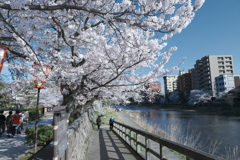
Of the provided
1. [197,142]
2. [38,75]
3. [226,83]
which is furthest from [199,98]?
[38,75]

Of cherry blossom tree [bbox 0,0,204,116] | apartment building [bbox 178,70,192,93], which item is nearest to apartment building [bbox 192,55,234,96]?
apartment building [bbox 178,70,192,93]

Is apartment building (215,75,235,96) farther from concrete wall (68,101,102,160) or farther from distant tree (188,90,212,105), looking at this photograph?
concrete wall (68,101,102,160)

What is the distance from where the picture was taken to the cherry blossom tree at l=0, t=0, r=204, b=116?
3.55 meters

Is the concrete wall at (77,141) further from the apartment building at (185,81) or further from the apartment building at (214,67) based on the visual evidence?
the apartment building at (185,81)

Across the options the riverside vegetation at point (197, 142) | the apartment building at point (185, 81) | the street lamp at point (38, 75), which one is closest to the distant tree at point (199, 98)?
the apartment building at point (185, 81)

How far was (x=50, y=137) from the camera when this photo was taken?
7.43 meters

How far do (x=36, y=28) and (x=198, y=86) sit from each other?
72238 mm

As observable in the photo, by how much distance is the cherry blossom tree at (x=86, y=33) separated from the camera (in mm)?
3547

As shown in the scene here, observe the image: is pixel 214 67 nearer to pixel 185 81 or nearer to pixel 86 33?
pixel 185 81

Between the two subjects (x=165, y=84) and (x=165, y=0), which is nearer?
(x=165, y=0)

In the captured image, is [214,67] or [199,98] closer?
[199,98]

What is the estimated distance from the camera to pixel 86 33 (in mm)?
6195

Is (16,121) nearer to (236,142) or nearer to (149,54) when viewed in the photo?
(149,54)

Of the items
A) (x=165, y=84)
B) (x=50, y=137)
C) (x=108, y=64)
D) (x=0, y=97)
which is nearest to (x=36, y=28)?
(x=108, y=64)
